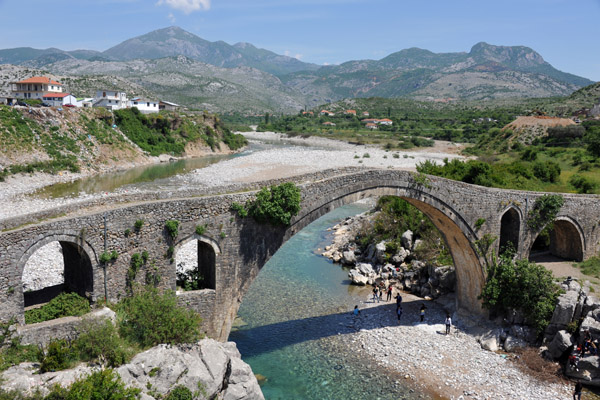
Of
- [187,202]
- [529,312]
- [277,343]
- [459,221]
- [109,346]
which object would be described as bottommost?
[277,343]

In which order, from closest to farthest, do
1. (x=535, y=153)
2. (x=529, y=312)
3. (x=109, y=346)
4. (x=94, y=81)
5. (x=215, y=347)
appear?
1. (x=109, y=346)
2. (x=215, y=347)
3. (x=529, y=312)
4. (x=535, y=153)
5. (x=94, y=81)

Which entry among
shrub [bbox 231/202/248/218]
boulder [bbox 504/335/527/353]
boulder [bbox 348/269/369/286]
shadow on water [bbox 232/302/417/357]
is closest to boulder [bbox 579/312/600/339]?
boulder [bbox 504/335/527/353]

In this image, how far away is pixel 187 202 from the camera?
13.6 meters

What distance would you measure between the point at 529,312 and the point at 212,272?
41.6 ft

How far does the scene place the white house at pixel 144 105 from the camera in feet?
269

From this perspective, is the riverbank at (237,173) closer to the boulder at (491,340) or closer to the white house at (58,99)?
the boulder at (491,340)

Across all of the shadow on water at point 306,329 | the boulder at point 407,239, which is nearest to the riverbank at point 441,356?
the shadow on water at point 306,329

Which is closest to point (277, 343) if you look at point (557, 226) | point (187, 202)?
point (187, 202)

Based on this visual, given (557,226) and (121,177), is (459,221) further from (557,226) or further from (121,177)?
(121,177)

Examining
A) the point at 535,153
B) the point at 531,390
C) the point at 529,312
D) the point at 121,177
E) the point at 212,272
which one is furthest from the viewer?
the point at 121,177

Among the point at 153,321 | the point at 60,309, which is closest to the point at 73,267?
the point at 60,309

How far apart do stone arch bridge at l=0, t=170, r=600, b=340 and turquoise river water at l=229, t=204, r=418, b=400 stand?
11.8ft

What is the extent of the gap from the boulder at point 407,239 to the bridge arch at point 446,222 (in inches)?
229

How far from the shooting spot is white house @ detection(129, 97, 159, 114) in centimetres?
8187
